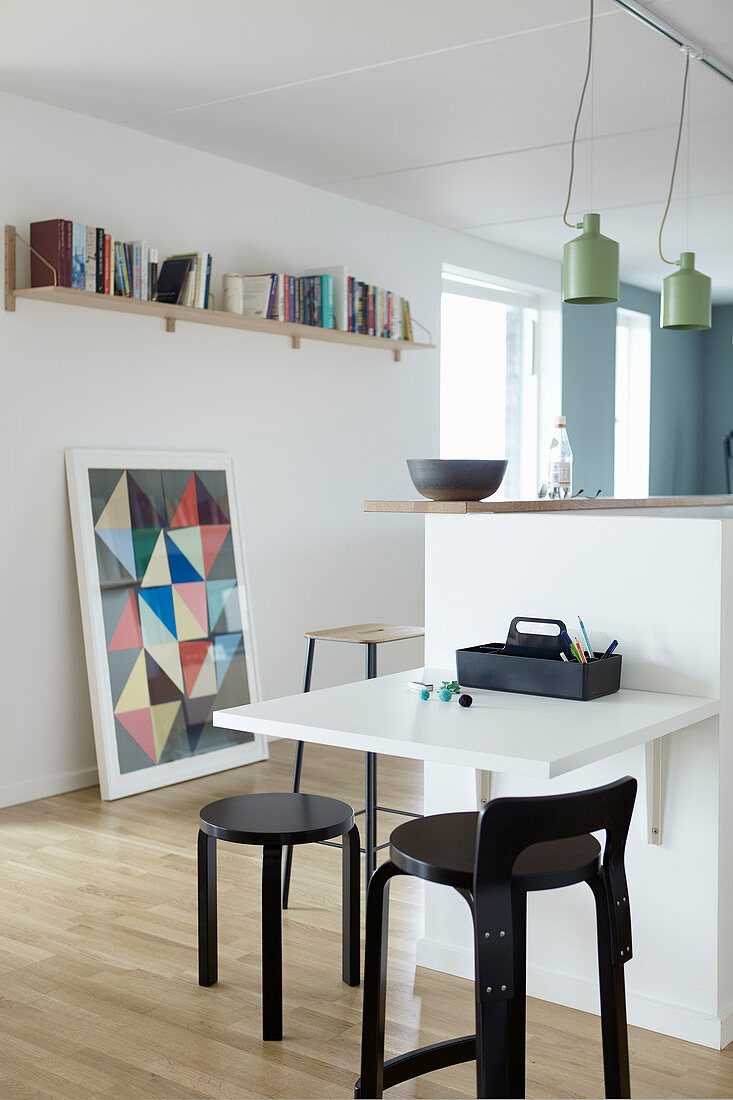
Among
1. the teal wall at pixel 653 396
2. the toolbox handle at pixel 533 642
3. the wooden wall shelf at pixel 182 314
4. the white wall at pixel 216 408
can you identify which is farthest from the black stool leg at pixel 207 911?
the teal wall at pixel 653 396

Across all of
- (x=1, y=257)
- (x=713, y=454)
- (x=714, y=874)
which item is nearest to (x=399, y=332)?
(x=1, y=257)

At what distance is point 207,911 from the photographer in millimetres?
2576

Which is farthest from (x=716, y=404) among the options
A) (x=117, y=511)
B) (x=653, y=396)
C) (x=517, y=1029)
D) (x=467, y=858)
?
(x=517, y=1029)

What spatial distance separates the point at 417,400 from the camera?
235 inches

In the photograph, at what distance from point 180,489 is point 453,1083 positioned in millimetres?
2850

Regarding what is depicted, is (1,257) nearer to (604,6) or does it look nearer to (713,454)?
(604,6)

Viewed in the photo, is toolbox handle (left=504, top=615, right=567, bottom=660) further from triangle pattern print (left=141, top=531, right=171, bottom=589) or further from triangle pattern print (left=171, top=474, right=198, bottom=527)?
triangle pattern print (left=171, top=474, right=198, bottom=527)

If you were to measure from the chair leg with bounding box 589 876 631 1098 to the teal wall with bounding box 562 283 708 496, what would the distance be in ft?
18.2

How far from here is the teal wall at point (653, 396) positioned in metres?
7.22

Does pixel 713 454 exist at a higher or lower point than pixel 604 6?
lower

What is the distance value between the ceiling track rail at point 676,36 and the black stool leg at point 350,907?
2.37 meters

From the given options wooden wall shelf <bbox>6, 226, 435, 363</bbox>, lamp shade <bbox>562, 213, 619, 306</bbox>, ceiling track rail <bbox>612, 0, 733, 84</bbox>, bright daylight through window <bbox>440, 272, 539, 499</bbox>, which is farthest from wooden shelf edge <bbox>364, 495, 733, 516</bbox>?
bright daylight through window <bbox>440, 272, 539, 499</bbox>

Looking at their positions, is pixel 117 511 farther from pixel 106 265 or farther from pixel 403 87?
pixel 403 87

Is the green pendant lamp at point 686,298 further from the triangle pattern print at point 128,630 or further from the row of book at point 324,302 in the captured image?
the triangle pattern print at point 128,630
